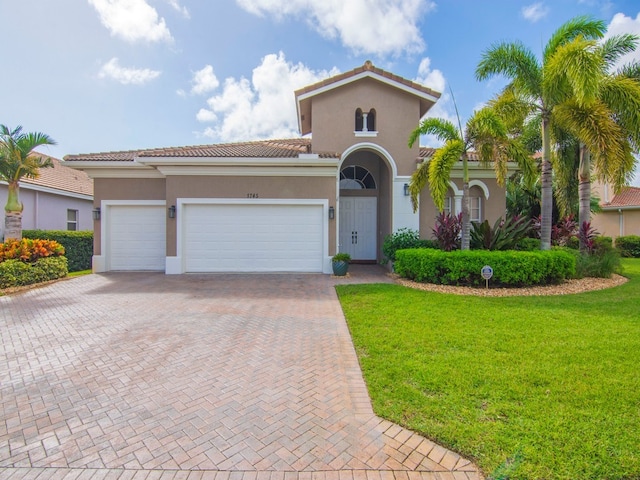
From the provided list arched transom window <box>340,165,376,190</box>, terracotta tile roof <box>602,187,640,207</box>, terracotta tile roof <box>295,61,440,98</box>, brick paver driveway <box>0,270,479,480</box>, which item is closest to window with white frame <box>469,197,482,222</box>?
arched transom window <box>340,165,376,190</box>

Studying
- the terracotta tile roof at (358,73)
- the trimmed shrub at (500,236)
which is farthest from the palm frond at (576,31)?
the trimmed shrub at (500,236)

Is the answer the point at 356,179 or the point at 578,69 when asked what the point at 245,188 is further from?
the point at 578,69

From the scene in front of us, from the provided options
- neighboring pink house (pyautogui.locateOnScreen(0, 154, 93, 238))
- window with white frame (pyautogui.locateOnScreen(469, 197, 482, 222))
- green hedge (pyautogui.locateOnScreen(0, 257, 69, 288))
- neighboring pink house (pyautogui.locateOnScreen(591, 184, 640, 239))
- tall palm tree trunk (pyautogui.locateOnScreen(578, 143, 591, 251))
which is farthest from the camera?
neighboring pink house (pyautogui.locateOnScreen(591, 184, 640, 239))

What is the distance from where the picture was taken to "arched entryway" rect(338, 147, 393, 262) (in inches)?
573

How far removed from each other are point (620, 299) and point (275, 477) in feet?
31.1

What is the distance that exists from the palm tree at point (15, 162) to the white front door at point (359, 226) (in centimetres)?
1165

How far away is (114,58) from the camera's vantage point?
34.0ft

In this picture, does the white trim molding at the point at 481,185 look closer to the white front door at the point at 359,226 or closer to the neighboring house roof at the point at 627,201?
the white front door at the point at 359,226

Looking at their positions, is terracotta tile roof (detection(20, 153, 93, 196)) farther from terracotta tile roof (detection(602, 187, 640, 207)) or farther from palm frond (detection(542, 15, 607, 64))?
terracotta tile roof (detection(602, 187, 640, 207))

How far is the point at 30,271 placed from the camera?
9906mm

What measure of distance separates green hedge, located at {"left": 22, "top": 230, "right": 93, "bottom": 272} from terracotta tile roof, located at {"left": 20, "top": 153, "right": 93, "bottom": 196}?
3.58m

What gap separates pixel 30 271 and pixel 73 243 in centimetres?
476

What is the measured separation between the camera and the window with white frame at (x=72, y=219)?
17.6m

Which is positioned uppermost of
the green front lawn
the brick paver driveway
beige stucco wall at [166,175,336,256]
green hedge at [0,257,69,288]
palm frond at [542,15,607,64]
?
palm frond at [542,15,607,64]
